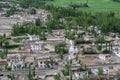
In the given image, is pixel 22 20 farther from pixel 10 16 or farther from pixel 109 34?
pixel 109 34

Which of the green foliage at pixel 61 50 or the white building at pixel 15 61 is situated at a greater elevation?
the white building at pixel 15 61

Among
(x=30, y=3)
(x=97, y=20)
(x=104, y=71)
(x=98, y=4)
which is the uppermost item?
(x=104, y=71)

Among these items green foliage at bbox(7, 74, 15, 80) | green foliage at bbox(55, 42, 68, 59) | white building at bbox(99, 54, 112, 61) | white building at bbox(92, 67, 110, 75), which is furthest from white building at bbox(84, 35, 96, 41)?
green foliage at bbox(7, 74, 15, 80)

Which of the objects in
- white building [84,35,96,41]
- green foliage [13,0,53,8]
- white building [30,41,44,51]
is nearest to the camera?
white building [30,41,44,51]

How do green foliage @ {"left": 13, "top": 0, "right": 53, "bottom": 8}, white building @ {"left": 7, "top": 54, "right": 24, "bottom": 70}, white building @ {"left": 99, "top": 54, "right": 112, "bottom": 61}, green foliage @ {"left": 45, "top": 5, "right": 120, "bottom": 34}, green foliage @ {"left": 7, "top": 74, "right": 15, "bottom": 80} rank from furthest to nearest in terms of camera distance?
green foliage @ {"left": 13, "top": 0, "right": 53, "bottom": 8} < green foliage @ {"left": 45, "top": 5, "right": 120, "bottom": 34} < white building @ {"left": 99, "top": 54, "right": 112, "bottom": 61} < white building @ {"left": 7, "top": 54, "right": 24, "bottom": 70} < green foliage @ {"left": 7, "top": 74, "right": 15, "bottom": 80}

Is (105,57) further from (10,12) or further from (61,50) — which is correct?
(10,12)

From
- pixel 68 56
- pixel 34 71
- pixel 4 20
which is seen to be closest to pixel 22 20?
pixel 4 20

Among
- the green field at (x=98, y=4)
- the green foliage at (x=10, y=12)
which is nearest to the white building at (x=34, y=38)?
the green foliage at (x=10, y=12)

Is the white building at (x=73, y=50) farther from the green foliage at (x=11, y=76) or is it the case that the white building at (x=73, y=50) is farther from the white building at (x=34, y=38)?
the green foliage at (x=11, y=76)

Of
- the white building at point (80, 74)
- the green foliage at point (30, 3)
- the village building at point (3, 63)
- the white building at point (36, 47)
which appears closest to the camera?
the white building at point (80, 74)

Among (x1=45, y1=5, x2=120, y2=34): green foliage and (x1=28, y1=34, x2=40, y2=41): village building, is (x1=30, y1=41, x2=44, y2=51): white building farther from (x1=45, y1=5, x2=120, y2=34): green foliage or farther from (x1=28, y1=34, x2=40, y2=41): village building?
(x1=45, y1=5, x2=120, y2=34): green foliage

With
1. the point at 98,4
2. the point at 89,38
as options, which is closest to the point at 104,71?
the point at 89,38
